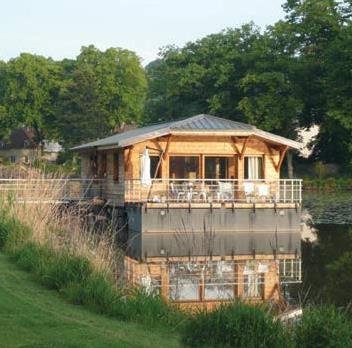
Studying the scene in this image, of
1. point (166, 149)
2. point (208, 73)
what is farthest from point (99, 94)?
point (166, 149)

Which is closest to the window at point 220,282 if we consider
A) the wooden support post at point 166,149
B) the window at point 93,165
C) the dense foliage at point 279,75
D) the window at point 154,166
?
the wooden support post at point 166,149

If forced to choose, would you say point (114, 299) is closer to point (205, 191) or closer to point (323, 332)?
point (323, 332)

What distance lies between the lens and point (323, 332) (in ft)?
24.1

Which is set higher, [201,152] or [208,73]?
[208,73]

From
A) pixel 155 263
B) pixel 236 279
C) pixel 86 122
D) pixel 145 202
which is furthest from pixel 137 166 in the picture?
pixel 86 122

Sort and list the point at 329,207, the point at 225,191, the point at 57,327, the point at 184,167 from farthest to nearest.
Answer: the point at 329,207 < the point at 184,167 < the point at 225,191 < the point at 57,327

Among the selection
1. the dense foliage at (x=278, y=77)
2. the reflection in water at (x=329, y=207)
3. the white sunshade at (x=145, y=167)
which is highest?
the dense foliage at (x=278, y=77)

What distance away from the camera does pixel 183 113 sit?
2047 inches

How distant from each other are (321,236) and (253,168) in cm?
477

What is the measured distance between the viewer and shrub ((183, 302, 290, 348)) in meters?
7.71

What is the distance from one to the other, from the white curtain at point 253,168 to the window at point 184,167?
2.03 meters

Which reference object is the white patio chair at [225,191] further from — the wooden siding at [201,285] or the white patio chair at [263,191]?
the wooden siding at [201,285]

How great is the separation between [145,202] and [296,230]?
206 inches

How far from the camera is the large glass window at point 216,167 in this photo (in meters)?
28.7
